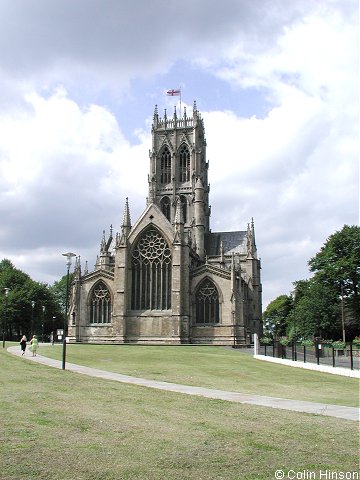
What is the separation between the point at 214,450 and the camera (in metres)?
9.52

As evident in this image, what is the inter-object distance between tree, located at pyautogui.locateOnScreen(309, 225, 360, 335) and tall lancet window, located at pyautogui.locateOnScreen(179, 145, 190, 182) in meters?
27.0

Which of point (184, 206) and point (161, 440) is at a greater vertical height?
point (184, 206)

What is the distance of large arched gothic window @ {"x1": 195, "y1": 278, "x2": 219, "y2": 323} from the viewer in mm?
63250

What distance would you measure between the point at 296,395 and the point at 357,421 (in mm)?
6503

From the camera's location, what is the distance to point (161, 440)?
1026 cm

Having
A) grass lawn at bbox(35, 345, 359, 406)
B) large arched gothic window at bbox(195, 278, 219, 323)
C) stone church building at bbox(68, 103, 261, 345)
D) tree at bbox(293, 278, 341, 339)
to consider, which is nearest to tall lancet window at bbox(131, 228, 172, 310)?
stone church building at bbox(68, 103, 261, 345)

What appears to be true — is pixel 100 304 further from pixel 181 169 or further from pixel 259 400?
pixel 259 400

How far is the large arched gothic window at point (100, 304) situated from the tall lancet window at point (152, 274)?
4203 mm

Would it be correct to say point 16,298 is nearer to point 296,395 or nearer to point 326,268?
point 326,268

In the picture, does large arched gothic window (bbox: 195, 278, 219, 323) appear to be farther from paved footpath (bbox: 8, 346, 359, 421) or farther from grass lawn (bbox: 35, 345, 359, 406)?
paved footpath (bbox: 8, 346, 359, 421)

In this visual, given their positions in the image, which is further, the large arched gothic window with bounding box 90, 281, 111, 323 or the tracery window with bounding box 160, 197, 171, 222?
the tracery window with bounding box 160, 197, 171, 222

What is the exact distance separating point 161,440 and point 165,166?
266 feet

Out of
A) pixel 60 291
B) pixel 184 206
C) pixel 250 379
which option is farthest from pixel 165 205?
pixel 250 379

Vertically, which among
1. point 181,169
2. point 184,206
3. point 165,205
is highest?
point 181,169
